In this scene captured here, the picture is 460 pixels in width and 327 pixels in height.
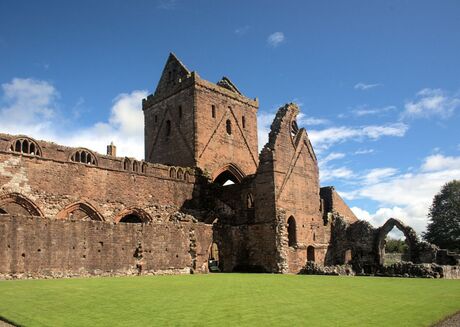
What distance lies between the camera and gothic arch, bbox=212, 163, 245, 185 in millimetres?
32069

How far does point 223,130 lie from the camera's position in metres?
32.8

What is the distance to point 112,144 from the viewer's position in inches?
1254

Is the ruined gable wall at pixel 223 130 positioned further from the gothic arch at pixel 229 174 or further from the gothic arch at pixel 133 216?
the gothic arch at pixel 133 216

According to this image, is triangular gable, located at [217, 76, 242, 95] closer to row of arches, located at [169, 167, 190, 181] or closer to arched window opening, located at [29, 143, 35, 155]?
row of arches, located at [169, 167, 190, 181]

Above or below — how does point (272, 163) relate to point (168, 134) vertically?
below

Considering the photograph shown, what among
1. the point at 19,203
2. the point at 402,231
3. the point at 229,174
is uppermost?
the point at 229,174

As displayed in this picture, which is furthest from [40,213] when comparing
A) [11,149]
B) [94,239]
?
[94,239]

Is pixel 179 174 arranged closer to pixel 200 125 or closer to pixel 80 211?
pixel 200 125

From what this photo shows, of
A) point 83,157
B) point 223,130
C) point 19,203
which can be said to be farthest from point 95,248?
point 223,130

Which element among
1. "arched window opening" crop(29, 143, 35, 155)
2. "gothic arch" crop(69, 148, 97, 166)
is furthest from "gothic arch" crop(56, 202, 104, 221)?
"arched window opening" crop(29, 143, 35, 155)

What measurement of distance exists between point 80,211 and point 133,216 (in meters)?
3.48

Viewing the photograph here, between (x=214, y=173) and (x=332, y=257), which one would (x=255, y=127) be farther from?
(x=332, y=257)

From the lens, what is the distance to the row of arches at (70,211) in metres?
21.0

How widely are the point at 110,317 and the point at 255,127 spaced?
→ 28.5 meters
